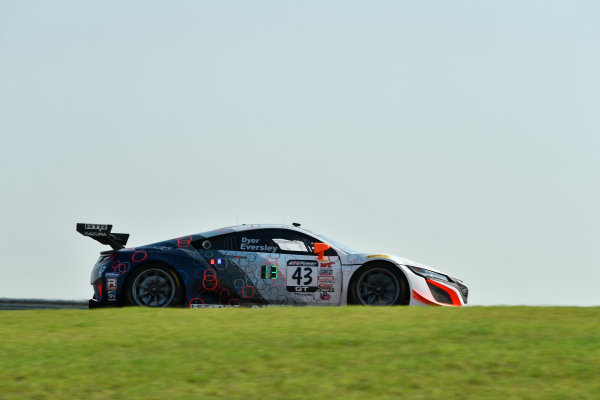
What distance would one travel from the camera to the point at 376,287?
36.2 feet

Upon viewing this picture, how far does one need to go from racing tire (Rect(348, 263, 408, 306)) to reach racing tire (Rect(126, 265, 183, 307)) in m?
2.56

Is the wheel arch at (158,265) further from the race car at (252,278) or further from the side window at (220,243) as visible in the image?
the side window at (220,243)

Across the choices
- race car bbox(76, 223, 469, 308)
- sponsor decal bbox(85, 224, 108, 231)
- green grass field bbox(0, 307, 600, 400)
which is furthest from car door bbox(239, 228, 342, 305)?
green grass field bbox(0, 307, 600, 400)

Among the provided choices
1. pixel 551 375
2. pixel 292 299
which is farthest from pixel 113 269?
pixel 551 375

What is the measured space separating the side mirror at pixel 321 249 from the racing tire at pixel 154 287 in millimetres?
2066

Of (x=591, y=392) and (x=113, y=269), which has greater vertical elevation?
(x=113, y=269)

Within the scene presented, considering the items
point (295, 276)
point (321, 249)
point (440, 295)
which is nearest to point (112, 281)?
point (295, 276)

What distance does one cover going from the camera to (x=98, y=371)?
585 centimetres

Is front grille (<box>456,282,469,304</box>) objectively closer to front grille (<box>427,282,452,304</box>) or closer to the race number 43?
front grille (<box>427,282,452,304</box>)

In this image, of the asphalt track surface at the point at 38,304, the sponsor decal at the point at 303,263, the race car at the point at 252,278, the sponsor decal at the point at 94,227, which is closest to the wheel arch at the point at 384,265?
the race car at the point at 252,278

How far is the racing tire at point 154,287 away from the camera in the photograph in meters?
11.0

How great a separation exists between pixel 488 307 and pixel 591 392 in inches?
143

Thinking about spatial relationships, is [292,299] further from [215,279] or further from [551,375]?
[551,375]

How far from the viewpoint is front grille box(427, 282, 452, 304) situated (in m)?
11.1
